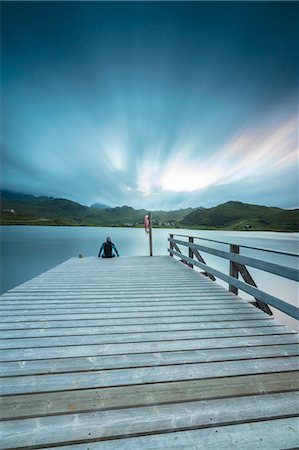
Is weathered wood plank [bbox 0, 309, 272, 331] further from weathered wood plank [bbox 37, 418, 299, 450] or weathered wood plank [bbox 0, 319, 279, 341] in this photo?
weathered wood plank [bbox 37, 418, 299, 450]

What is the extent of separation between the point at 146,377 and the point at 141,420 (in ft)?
1.17

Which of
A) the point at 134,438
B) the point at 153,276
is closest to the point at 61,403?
the point at 134,438

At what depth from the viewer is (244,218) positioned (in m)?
130

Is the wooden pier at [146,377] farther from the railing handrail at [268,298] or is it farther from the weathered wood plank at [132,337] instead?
the railing handrail at [268,298]

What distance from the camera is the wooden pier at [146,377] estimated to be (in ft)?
3.71

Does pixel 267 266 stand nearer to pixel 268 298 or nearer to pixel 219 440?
pixel 268 298

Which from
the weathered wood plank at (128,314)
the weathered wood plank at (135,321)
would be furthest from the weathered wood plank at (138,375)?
the weathered wood plank at (128,314)

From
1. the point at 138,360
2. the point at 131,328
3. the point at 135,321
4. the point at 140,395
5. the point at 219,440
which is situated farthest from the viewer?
the point at 135,321

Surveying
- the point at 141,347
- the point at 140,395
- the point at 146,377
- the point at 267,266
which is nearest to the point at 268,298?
the point at 267,266

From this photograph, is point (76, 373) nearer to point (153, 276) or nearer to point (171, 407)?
point (171, 407)

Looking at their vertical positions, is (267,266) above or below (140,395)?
above

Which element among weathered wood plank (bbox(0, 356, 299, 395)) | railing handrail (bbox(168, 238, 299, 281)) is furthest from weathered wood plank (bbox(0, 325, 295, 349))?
railing handrail (bbox(168, 238, 299, 281))

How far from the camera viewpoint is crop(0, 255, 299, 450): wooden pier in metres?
1.13

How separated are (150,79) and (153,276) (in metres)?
18.5
